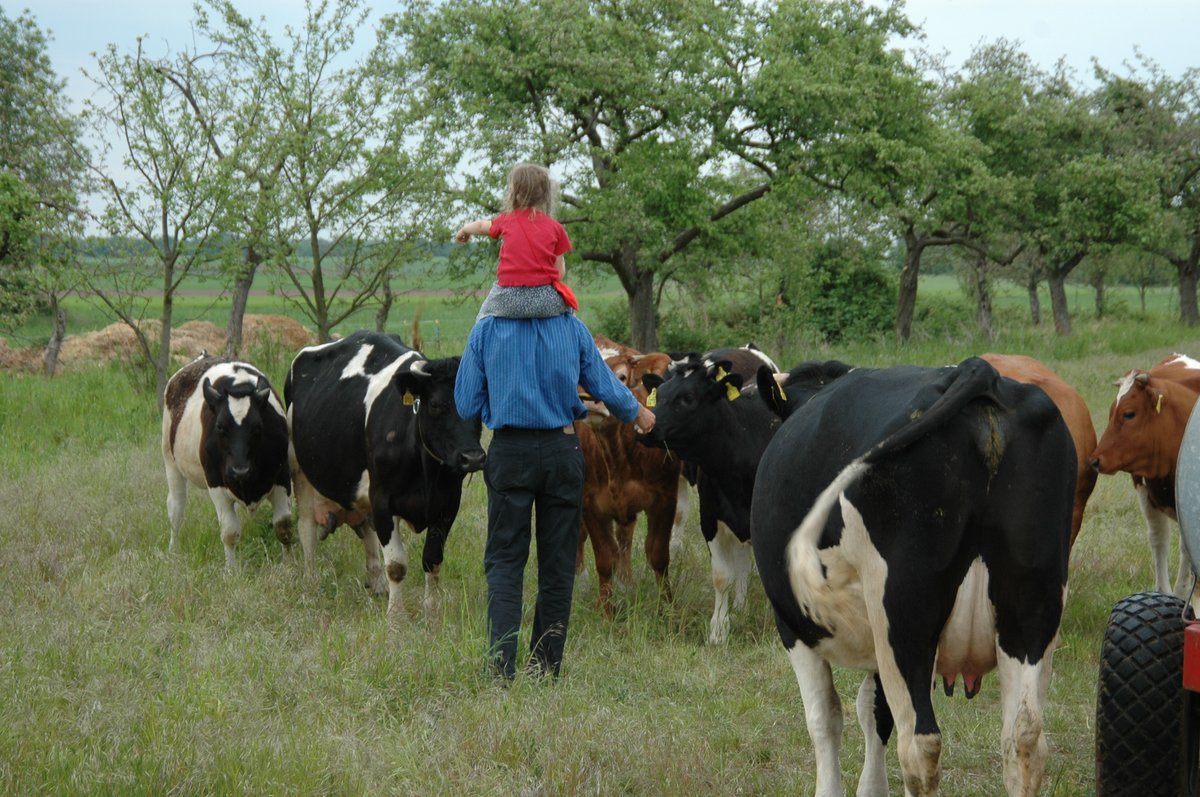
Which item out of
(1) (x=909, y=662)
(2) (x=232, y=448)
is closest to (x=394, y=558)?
(2) (x=232, y=448)

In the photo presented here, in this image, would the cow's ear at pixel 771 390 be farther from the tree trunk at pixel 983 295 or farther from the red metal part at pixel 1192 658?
the tree trunk at pixel 983 295

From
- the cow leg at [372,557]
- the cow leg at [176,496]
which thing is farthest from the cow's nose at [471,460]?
the cow leg at [176,496]

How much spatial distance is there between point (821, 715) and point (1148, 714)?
3.62 feet

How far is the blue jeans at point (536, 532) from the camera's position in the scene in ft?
19.2

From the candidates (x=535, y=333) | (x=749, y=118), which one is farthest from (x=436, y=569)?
(x=749, y=118)

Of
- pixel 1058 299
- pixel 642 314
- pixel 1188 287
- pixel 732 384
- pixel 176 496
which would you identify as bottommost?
pixel 176 496

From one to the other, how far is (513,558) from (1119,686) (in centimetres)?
294

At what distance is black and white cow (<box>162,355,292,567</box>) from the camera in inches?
348

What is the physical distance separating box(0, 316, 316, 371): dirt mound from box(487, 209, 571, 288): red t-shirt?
679 inches

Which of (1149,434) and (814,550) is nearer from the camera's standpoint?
(814,550)

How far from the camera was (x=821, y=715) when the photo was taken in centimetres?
447

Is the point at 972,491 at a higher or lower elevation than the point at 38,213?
lower

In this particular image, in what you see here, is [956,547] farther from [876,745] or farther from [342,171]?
[342,171]

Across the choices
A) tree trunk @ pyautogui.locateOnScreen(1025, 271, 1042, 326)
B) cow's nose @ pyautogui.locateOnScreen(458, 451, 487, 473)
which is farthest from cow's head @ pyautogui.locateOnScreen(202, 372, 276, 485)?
tree trunk @ pyautogui.locateOnScreen(1025, 271, 1042, 326)
